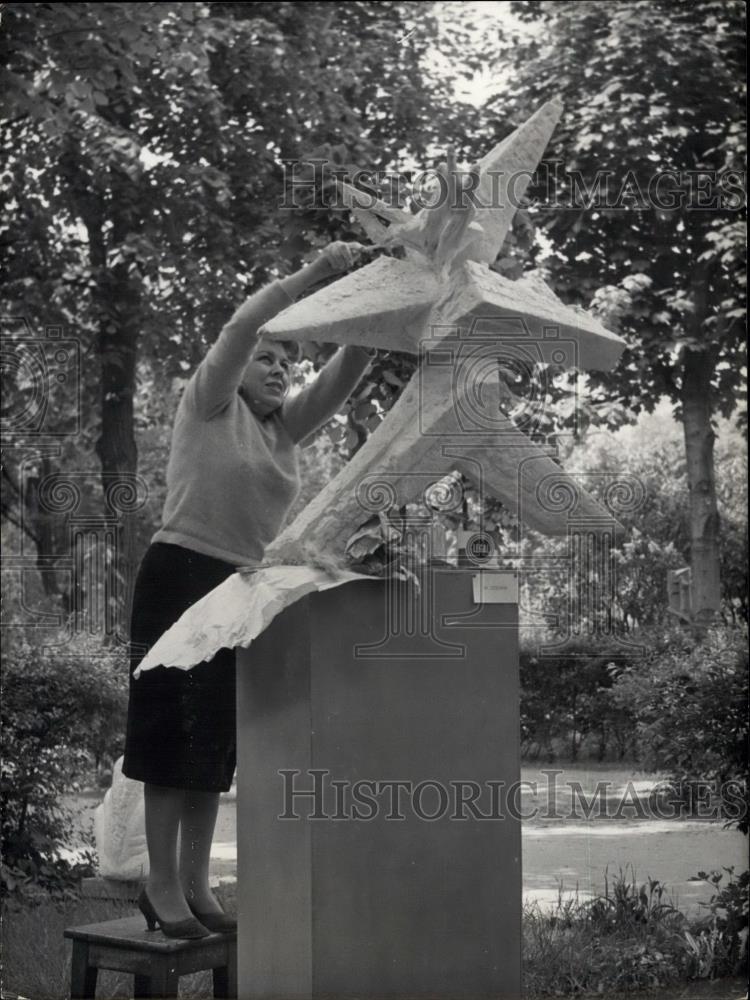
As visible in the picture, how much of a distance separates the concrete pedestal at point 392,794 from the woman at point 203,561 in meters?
0.49

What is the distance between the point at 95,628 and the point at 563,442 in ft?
8.42

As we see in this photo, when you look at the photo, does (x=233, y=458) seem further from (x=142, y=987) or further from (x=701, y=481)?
(x=701, y=481)

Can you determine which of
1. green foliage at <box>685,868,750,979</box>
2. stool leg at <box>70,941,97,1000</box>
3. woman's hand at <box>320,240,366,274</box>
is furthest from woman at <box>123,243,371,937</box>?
green foliage at <box>685,868,750,979</box>

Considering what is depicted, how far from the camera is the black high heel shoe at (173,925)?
3.67 meters

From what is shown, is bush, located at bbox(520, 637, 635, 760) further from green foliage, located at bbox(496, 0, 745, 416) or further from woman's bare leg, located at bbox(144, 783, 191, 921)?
woman's bare leg, located at bbox(144, 783, 191, 921)

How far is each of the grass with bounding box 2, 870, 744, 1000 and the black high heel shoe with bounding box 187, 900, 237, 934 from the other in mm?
371

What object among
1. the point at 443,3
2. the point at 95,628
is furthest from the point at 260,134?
the point at 95,628

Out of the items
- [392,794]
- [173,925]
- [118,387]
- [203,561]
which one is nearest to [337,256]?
[203,561]

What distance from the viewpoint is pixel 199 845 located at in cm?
385

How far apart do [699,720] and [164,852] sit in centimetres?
239

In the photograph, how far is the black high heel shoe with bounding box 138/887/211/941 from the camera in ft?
12.0

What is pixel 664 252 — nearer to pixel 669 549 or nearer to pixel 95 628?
pixel 669 549
